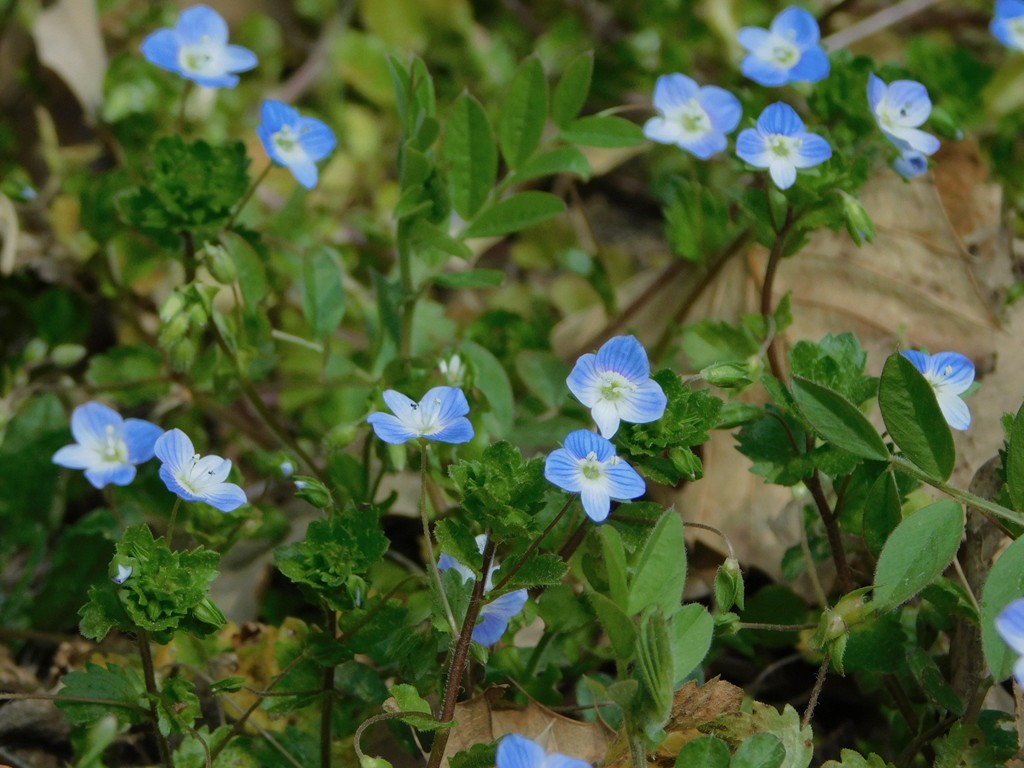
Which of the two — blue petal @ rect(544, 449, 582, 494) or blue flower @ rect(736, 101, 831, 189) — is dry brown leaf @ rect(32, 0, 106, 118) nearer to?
blue flower @ rect(736, 101, 831, 189)

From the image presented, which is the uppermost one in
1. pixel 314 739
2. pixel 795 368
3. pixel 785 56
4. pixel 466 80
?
pixel 785 56

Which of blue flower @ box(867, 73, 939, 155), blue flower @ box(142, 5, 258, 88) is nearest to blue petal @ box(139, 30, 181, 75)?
blue flower @ box(142, 5, 258, 88)

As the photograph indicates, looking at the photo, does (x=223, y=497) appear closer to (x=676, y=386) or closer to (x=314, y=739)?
(x=314, y=739)

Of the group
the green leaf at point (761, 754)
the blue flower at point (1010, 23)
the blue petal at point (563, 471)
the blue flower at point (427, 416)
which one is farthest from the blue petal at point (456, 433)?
the blue flower at point (1010, 23)

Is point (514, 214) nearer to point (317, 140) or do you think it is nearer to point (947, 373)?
point (317, 140)

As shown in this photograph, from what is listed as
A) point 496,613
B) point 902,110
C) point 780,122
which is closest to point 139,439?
point 496,613

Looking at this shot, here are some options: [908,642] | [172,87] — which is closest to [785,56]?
[908,642]
